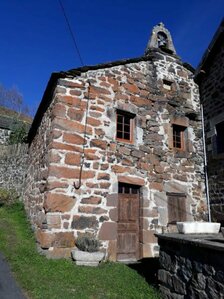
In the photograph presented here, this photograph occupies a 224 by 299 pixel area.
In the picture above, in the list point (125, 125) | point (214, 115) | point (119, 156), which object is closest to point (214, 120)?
point (214, 115)

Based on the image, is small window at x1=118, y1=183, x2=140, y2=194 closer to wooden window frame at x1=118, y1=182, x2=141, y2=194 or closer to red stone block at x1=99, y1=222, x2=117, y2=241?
wooden window frame at x1=118, y1=182, x2=141, y2=194

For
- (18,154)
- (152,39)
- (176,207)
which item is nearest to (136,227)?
(176,207)

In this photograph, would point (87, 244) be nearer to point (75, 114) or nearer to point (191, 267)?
point (191, 267)

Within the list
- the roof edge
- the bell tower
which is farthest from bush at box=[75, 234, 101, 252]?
the roof edge

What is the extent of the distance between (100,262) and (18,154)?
8.25 m

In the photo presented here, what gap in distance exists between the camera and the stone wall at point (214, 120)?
819 cm

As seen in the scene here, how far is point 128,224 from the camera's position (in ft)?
24.2

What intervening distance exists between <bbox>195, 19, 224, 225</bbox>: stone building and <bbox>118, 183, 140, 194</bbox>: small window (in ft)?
8.70

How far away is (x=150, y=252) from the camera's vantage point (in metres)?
7.35

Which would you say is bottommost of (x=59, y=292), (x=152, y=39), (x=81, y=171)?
(x=59, y=292)

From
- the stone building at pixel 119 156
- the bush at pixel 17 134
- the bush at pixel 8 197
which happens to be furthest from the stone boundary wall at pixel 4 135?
the stone building at pixel 119 156

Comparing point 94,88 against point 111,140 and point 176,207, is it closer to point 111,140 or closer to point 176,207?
point 111,140

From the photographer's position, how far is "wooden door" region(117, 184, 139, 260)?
7.18 metres

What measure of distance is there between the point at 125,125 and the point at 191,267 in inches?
201
